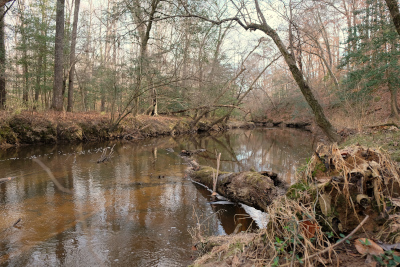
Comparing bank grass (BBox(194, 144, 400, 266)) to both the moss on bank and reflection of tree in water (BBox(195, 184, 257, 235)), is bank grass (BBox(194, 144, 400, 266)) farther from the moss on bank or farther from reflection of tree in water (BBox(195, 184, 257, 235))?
the moss on bank

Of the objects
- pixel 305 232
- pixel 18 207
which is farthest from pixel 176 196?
pixel 305 232

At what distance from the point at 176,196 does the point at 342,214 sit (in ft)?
14.1

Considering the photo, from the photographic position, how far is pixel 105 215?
4.50 meters

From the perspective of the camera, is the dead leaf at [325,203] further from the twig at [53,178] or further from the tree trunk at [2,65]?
the tree trunk at [2,65]

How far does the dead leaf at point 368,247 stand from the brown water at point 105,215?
7.11 feet

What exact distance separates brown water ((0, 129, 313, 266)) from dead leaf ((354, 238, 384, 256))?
7.11 feet

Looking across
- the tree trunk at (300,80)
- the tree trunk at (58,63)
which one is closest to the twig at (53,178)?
the tree trunk at (300,80)

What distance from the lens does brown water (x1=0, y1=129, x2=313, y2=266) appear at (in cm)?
324

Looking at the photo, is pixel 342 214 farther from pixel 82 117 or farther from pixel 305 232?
pixel 82 117

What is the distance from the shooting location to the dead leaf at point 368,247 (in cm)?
149

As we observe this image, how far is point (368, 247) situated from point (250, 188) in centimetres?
359

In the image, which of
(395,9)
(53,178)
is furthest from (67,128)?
(395,9)

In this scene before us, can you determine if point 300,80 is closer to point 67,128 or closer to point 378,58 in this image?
point 378,58

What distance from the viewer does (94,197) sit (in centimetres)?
538
